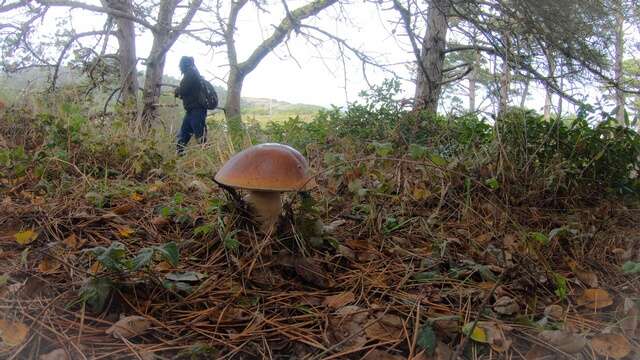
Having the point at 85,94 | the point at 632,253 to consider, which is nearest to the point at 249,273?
the point at 632,253

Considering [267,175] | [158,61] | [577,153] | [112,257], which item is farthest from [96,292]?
[158,61]

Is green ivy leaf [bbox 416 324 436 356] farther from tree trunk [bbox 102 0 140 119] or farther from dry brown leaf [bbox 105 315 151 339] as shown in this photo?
tree trunk [bbox 102 0 140 119]

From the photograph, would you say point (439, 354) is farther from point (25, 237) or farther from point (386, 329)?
point (25, 237)

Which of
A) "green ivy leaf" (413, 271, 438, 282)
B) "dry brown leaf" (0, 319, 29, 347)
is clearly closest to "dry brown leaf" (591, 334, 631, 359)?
"green ivy leaf" (413, 271, 438, 282)

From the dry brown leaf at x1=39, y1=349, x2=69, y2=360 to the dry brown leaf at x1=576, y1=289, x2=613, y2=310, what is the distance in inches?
73.7

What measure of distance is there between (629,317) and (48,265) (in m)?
2.26

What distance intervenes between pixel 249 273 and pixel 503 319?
1.01 metres

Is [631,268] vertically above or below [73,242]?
above

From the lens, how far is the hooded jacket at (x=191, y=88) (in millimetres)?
7000

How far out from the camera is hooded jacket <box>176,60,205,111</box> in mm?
7000

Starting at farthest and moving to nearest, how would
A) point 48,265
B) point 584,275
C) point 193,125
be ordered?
point 193,125, point 584,275, point 48,265

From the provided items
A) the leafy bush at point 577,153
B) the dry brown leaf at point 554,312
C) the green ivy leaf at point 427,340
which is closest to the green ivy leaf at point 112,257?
the green ivy leaf at point 427,340

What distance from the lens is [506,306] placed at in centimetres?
152

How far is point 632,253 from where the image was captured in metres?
2.01
